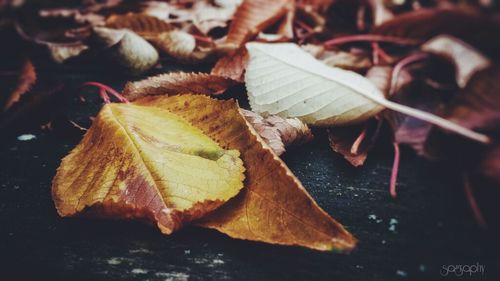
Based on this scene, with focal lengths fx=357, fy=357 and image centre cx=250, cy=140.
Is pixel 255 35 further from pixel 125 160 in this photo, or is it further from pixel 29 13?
pixel 29 13

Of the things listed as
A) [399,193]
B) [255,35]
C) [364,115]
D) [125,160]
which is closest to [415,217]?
[399,193]

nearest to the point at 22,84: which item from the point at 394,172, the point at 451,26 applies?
the point at 394,172

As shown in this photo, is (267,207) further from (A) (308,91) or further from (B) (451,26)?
(B) (451,26)

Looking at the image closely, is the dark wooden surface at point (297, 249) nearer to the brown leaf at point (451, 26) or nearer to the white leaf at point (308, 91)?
the white leaf at point (308, 91)

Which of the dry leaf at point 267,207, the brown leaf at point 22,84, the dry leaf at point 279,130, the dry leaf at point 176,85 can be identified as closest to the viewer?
the dry leaf at point 267,207

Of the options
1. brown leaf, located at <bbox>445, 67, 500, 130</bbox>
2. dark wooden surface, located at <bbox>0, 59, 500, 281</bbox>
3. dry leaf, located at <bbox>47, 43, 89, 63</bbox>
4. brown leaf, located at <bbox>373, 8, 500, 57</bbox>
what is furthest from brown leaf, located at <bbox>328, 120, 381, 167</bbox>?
dry leaf, located at <bbox>47, 43, 89, 63</bbox>

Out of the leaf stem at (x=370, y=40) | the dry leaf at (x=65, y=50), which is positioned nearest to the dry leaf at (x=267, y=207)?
the leaf stem at (x=370, y=40)
